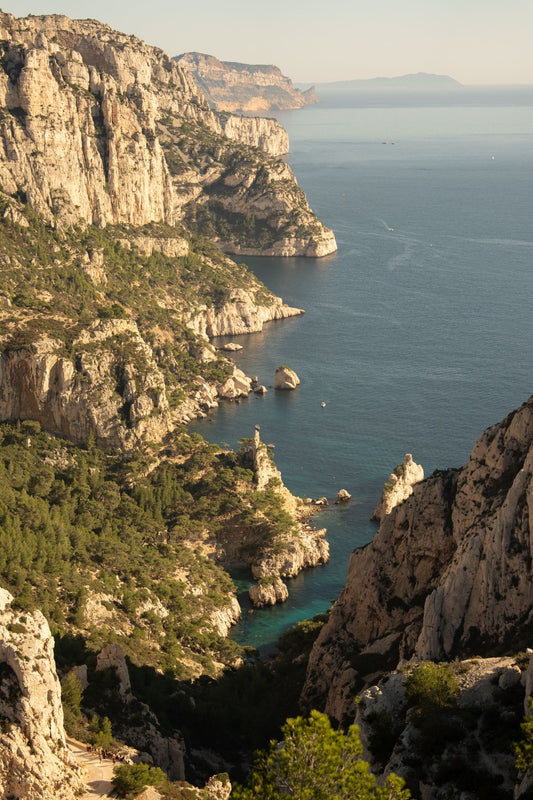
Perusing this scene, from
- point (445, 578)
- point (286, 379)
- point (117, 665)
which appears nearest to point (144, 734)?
point (117, 665)

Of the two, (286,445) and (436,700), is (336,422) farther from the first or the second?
(436,700)

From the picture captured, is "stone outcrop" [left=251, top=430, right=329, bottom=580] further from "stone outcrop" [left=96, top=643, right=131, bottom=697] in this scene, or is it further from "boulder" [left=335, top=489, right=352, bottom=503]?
"stone outcrop" [left=96, top=643, right=131, bottom=697]

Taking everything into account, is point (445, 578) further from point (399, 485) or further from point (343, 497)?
point (343, 497)

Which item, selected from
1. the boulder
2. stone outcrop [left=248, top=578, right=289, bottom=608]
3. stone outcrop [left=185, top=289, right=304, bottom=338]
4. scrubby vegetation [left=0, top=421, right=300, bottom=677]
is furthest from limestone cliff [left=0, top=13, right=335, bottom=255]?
stone outcrop [left=248, top=578, right=289, bottom=608]

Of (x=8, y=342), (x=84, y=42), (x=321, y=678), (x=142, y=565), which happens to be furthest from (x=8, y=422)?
(x=84, y=42)

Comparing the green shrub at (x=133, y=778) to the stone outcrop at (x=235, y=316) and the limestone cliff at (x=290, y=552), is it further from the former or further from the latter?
the stone outcrop at (x=235, y=316)

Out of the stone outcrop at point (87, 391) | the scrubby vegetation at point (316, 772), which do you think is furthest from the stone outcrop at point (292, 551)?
the scrubby vegetation at point (316, 772)
